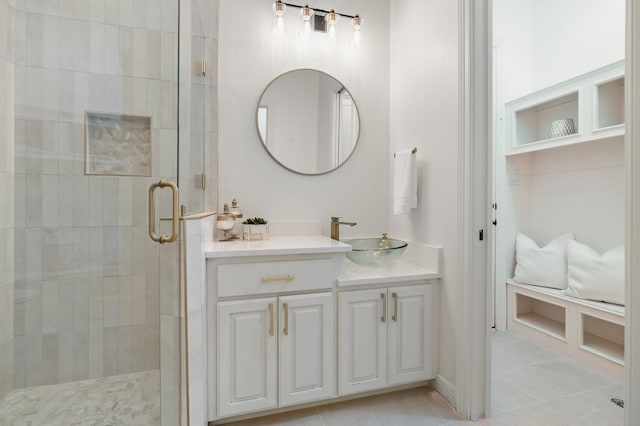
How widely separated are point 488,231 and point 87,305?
6.01 ft

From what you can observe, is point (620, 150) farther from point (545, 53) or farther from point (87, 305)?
point (87, 305)

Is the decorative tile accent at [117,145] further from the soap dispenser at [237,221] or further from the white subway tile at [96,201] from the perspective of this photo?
the soap dispenser at [237,221]

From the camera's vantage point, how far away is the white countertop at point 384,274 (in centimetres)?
166

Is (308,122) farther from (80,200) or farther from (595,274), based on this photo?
(595,274)

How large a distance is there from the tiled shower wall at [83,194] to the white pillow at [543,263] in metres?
2.65

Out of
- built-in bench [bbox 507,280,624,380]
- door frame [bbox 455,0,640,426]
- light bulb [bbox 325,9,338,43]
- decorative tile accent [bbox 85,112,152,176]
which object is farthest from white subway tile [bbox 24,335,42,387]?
built-in bench [bbox 507,280,624,380]

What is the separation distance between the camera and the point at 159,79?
1222 mm

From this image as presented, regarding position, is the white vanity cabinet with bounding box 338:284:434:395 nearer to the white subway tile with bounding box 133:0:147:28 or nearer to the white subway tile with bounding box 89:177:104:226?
the white subway tile with bounding box 89:177:104:226

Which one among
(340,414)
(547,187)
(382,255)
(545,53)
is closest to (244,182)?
(382,255)

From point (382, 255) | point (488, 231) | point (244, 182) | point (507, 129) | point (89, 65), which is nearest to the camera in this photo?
point (89, 65)

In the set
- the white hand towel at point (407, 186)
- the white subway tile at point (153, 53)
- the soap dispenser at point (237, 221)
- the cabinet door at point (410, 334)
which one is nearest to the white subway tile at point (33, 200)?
the white subway tile at point (153, 53)

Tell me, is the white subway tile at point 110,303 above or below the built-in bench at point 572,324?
above

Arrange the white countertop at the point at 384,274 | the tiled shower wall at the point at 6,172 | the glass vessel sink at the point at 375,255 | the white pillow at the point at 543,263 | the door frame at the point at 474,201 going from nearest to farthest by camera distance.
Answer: the tiled shower wall at the point at 6,172
the door frame at the point at 474,201
the white countertop at the point at 384,274
the glass vessel sink at the point at 375,255
the white pillow at the point at 543,263

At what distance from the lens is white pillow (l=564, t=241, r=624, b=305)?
1963 millimetres
